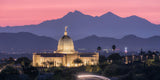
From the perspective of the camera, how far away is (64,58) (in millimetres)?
126000

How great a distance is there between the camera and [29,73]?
75562 millimetres

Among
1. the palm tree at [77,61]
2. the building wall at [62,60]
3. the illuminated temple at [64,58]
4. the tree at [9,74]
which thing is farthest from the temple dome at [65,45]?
the tree at [9,74]

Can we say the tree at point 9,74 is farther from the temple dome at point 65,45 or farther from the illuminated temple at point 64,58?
Answer: the temple dome at point 65,45

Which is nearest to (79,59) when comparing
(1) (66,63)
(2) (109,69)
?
(1) (66,63)

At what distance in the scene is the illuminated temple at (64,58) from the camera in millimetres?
125000

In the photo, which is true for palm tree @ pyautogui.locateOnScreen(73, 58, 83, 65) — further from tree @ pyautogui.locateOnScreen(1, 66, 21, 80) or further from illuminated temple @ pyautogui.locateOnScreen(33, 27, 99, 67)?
tree @ pyautogui.locateOnScreen(1, 66, 21, 80)

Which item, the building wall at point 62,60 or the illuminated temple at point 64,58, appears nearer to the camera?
the building wall at point 62,60

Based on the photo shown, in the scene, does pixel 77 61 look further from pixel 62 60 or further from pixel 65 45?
pixel 65 45

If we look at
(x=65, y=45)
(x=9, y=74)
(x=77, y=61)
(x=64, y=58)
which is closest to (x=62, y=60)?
(x=64, y=58)

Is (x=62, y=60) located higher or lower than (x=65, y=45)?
lower

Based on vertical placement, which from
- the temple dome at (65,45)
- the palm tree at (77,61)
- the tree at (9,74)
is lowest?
the tree at (9,74)

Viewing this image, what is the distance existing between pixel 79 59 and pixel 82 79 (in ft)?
158

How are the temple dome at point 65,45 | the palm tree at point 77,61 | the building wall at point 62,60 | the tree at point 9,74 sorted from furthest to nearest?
1. the temple dome at point 65,45
2. the palm tree at point 77,61
3. the building wall at point 62,60
4. the tree at point 9,74

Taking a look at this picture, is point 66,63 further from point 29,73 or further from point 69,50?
point 29,73
